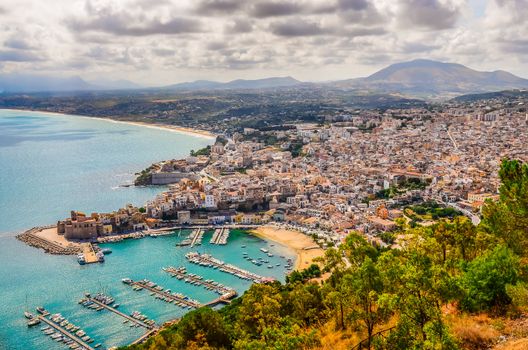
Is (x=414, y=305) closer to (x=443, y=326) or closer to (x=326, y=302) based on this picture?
(x=443, y=326)

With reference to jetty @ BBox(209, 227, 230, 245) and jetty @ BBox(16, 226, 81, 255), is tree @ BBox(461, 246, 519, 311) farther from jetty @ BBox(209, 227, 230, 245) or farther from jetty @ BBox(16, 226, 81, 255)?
jetty @ BBox(16, 226, 81, 255)

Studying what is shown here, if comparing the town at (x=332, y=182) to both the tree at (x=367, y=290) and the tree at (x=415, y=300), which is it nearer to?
the tree at (x=367, y=290)

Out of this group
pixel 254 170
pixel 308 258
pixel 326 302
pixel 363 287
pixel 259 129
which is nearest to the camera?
pixel 363 287

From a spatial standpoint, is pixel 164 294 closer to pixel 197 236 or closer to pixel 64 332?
pixel 64 332

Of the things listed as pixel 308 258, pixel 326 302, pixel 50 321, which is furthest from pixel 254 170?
pixel 326 302

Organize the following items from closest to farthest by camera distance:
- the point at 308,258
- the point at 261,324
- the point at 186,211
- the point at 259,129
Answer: the point at 261,324 < the point at 308,258 < the point at 186,211 < the point at 259,129

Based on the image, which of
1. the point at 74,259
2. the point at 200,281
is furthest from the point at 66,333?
the point at 74,259

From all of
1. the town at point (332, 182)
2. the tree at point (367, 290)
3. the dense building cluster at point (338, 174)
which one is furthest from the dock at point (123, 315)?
the tree at point (367, 290)
